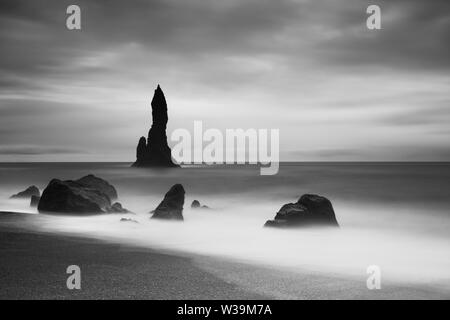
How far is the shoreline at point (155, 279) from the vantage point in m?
7.61

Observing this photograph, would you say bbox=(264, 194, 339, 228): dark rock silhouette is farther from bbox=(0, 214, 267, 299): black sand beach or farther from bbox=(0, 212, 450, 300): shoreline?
bbox=(0, 214, 267, 299): black sand beach

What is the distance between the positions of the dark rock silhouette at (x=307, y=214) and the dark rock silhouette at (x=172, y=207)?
5.50m

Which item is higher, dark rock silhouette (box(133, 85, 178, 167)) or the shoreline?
dark rock silhouette (box(133, 85, 178, 167))

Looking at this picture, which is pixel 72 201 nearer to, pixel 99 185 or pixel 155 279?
pixel 99 185

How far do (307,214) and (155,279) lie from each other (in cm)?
1227

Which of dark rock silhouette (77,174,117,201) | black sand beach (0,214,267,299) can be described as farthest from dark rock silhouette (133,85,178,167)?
black sand beach (0,214,267,299)

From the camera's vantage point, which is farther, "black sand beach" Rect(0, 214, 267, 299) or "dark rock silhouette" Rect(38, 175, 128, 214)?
"dark rock silhouette" Rect(38, 175, 128, 214)

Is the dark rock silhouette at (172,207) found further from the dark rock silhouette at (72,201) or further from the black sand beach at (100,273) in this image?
the black sand beach at (100,273)

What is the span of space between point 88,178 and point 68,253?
1897cm

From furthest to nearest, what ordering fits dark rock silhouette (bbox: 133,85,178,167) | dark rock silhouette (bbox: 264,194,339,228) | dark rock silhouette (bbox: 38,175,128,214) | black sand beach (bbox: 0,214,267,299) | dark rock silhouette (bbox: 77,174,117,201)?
dark rock silhouette (bbox: 133,85,178,167)
dark rock silhouette (bbox: 77,174,117,201)
dark rock silhouette (bbox: 38,175,128,214)
dark rock silhouette (bbox: 264,194,339,228)
black sand beach (bbox: 0,214,267,299)

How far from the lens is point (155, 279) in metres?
8.53

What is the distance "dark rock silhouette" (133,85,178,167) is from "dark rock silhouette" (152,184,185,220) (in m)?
119

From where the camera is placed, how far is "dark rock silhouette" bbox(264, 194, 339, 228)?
18.8m
